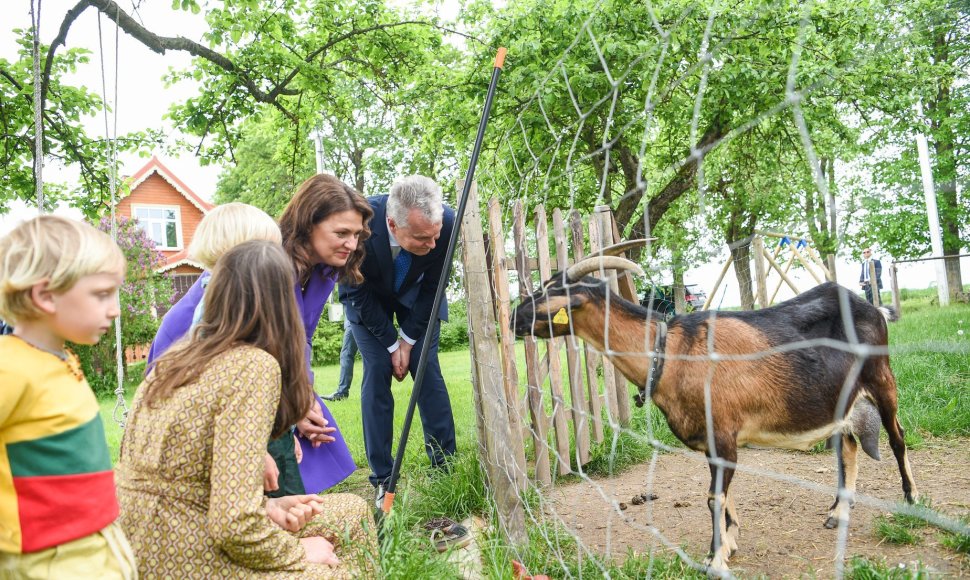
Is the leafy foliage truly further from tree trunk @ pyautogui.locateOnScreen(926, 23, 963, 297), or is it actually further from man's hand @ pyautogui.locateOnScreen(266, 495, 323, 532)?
tree trunk @ pyautogui.locateOnScreen(926, 23, 963, 297)

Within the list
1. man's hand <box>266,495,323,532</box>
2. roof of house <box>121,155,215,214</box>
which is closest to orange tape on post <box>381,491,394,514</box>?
man's hand <box>266,495,323,532</box>

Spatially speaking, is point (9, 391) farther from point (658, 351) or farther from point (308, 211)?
point (658, 351)

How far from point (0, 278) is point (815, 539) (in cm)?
329

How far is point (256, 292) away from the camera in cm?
190

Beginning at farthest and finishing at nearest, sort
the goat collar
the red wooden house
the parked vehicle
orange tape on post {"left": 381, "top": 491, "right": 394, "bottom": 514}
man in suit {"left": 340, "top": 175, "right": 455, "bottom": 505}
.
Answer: the red wooden house < man in suit {"left": 340, "top": 175, "right": 455, "bottom": 505} < the goat collar < the parked vehicle < orange tape on post {"left": 381, "top": 491, "right": 394, "bottom": 514}

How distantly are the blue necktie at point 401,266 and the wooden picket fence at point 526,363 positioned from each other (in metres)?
0.44

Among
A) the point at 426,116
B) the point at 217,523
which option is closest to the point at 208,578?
the point at 217,523

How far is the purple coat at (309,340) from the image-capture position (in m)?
2.61

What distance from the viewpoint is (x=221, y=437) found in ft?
5.60

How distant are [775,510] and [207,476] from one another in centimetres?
296

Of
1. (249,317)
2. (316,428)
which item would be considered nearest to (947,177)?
(249,317)

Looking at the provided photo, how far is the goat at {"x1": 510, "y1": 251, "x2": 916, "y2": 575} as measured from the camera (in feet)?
9.71

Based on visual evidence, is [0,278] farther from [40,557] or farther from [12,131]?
[12,131]

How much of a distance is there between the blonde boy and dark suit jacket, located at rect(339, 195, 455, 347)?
206 centimetres
